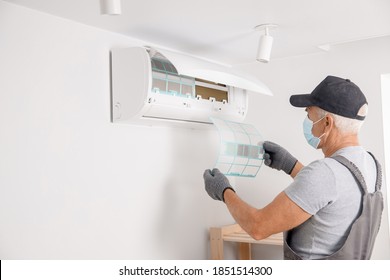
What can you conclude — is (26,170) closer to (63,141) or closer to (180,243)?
(63,141)

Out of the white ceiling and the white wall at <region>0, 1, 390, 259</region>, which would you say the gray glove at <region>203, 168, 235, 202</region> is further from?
the white ceiling

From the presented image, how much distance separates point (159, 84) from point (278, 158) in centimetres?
66

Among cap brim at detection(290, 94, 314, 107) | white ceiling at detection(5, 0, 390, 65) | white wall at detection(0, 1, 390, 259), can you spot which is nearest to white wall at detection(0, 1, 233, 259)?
white wall at detection(0, 1, 390, 259)

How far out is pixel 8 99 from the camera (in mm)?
1895

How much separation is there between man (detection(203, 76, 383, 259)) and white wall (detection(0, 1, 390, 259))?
719 millimetres

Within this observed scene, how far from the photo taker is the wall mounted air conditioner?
89.6 inches

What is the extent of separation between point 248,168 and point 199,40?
700mm

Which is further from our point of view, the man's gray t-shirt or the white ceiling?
the white ceiling

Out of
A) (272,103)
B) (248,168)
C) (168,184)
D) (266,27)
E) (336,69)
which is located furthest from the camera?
(272,103)

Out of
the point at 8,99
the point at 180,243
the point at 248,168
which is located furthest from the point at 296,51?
the point at 8,99

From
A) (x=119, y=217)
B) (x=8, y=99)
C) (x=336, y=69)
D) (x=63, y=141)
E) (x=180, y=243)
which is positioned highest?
(x=336, y=69)

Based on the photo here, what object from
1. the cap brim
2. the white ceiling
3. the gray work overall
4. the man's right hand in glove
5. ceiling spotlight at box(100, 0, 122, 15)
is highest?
the white ceiling

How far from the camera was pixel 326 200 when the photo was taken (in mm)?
1626

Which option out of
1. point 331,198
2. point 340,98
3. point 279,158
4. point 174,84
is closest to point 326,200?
point 331,198
